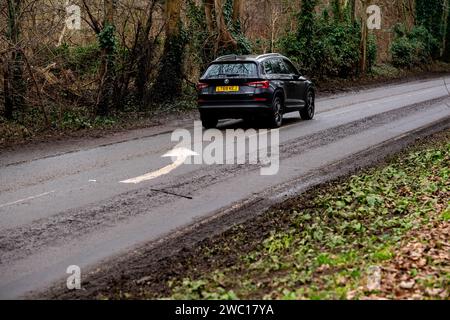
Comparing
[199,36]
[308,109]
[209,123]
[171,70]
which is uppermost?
[199,36]

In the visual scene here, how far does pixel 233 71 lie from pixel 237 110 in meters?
1.10

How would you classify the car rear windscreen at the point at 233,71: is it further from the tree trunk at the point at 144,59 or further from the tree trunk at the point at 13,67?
the tree trunk at the point at 13,67

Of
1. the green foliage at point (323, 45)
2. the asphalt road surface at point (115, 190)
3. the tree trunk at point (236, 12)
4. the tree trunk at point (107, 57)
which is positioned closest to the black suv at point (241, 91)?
the asphalt road surface at point (115, 190)

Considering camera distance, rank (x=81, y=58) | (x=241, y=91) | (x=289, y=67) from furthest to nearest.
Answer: (x=81, y=58)
(x=289, y=67)
(x=241, y=91)

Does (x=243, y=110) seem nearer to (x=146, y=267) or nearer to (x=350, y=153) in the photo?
(x=350, y=153)

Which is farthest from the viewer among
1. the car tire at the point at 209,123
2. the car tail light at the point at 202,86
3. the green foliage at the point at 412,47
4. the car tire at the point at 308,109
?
the green foliage at the point at 412,47

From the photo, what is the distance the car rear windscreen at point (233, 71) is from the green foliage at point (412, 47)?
28902mm

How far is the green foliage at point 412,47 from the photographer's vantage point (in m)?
42.1

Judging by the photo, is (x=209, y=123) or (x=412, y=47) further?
(x=412, y=47)

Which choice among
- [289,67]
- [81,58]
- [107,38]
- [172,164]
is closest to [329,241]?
[172,164]

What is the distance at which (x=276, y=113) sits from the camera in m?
16.4

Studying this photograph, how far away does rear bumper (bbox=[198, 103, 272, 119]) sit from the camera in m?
15.7

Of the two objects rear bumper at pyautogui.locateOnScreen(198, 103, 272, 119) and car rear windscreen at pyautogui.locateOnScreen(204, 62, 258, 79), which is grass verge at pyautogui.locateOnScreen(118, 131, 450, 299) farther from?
car rear windscreen at pyautogui.locateOnScreen(204, 62, 258, 79)

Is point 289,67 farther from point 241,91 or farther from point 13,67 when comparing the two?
point 13,67
